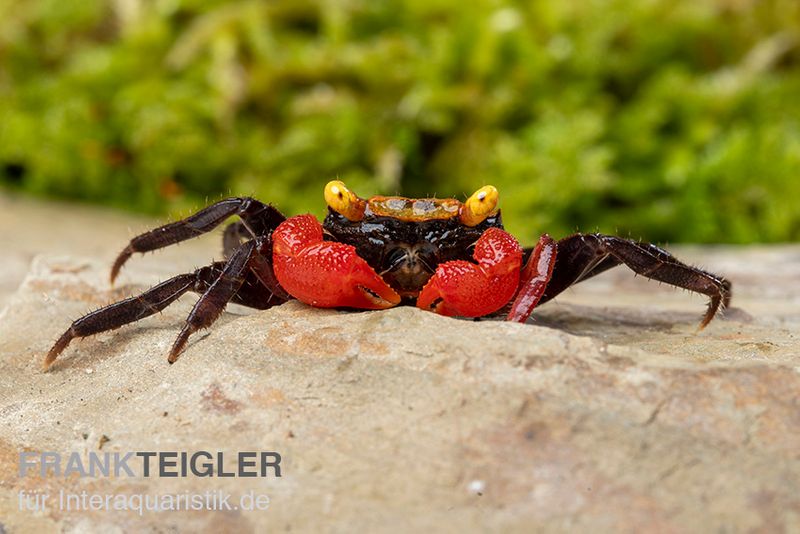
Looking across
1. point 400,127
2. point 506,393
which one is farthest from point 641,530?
point 400,127

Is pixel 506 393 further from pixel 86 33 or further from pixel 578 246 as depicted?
pixel 86 33

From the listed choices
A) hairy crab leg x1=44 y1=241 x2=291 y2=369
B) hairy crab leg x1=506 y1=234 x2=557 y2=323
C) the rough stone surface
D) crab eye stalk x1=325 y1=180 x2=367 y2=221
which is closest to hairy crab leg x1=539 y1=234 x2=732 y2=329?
hairy crab leg x1=506 y1=234 x2=557 y2=323

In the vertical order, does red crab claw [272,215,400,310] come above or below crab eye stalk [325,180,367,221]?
below

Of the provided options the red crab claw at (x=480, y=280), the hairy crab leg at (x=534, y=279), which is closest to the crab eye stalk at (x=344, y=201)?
the red crab claw at (x=480, y=280)

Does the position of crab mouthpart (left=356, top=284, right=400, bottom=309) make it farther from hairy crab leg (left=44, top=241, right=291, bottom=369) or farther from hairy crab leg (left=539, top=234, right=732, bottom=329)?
hairy crab leg (left=539, top=234, right=732, bottom=329)

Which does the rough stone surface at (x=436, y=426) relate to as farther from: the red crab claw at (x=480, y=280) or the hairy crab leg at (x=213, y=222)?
the hairy crab leg at (x=213, y=222)

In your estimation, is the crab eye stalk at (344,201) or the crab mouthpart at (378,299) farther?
the crab eye stalk at (344,201)

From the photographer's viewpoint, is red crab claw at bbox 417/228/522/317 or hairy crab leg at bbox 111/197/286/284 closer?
red crab claw at bbox 417/228/522/317
